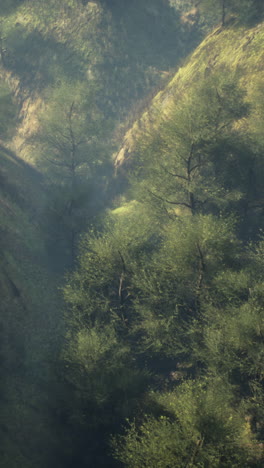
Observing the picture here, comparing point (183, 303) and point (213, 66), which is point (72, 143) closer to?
point (213, 66)

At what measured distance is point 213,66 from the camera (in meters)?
51.1

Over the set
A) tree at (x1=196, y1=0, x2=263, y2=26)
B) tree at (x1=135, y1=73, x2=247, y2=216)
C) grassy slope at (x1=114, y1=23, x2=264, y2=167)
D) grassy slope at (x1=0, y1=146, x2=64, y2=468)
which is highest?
tree at (x1=196, y1=0, x2=263, y2=26)

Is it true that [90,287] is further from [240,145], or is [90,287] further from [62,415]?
[240,145]

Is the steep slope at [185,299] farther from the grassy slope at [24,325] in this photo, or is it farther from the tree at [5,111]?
the tree at [5,111]

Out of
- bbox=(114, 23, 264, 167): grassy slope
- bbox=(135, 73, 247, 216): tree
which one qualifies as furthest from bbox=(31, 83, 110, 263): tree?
bbox=(135, 73, 247, 216): tree

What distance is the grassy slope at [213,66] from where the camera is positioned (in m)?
45.9

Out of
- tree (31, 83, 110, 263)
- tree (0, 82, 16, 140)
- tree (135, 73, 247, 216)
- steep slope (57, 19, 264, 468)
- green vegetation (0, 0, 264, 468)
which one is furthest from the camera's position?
tree (0, 82, 16, 140)

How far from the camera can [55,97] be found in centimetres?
5666

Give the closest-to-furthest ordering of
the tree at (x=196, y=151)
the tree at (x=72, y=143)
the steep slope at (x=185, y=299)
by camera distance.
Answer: the steep slope at (x=185, y=299) → the tree at (x=196, y=151) → the tree at (x=72, y=143)

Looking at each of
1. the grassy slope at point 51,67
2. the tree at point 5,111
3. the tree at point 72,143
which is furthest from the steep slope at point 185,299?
the tree at point 5,111

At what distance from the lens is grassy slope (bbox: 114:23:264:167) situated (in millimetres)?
45925

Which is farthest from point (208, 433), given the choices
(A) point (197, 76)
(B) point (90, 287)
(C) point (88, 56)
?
(C) point (88, 56)

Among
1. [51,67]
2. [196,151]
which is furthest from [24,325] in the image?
[51,67]

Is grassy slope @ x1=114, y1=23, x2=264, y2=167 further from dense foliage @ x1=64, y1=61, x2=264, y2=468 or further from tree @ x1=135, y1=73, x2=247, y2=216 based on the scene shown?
tree @ x1=135, y1=73, x2=247, y2=216
